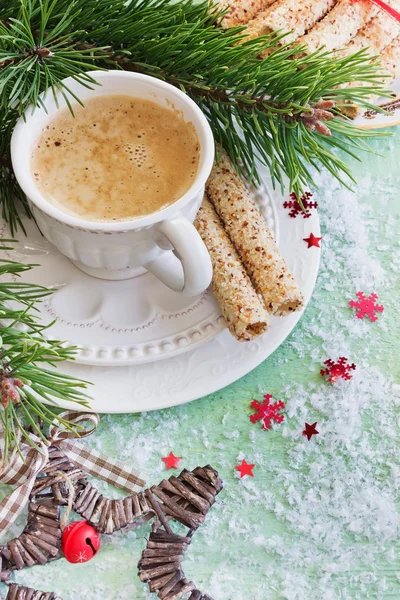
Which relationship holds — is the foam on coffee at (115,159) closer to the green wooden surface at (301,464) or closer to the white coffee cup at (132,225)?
the white coffee cup at (132,225)

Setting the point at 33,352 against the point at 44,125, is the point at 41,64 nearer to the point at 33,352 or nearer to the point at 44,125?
the point at 44,125

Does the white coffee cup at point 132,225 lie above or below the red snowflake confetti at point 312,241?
above

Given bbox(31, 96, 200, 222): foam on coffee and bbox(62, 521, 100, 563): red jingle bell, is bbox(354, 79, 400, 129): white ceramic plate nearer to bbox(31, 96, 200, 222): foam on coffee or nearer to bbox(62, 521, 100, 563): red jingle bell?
bbox(31, 96, 200, 222): foam on coffee

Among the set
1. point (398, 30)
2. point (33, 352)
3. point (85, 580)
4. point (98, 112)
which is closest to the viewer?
point (33, 352)

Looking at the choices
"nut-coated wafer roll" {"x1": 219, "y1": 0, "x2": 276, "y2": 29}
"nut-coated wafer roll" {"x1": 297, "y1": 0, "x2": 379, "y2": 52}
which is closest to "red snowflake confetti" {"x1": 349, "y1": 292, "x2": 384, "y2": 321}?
"nut-coated wafer roll" {"x1": 297, "y1": 0, "x2": 379, "y2": 52}

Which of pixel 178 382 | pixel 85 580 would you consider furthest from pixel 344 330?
pixel 85 580

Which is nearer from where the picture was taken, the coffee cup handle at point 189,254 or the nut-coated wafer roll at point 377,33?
the coffee cup handle at point 189,254

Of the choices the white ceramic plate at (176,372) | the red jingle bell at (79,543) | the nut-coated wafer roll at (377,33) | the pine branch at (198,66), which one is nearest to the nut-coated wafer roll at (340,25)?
the nut-coated wafer roll at (377,33)
